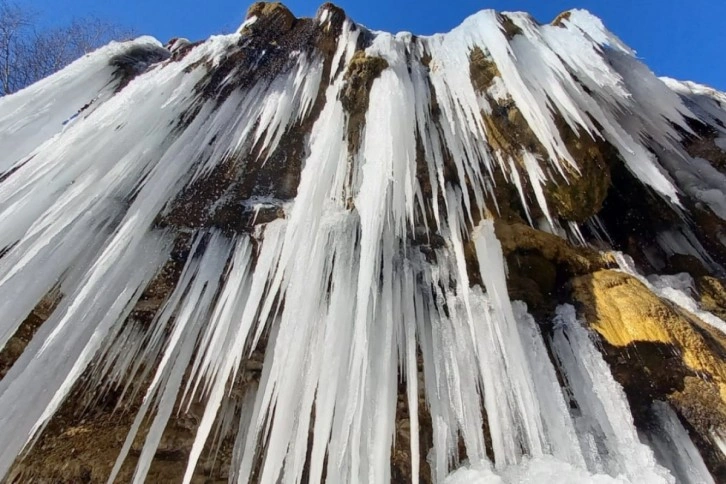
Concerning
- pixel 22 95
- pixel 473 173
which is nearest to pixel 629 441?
pixel 473 173

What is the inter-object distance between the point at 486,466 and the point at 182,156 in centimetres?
275

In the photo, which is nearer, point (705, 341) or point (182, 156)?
point (705, 341)

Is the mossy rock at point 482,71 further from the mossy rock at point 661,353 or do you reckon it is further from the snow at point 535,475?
the snow at point 535,475

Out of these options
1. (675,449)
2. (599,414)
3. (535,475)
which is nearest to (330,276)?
(535,475)

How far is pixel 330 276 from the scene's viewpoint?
275 centimetres

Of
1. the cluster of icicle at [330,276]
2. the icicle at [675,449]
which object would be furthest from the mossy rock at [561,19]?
the icicle at [675,449]

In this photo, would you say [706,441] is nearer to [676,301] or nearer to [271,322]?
[676,301]

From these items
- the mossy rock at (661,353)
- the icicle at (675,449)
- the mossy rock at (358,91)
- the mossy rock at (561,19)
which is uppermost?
the mossy rock at (561,19)

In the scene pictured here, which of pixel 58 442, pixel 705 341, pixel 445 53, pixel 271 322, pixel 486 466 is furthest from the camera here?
pixel 445 53

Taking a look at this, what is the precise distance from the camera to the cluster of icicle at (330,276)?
221 centimetres

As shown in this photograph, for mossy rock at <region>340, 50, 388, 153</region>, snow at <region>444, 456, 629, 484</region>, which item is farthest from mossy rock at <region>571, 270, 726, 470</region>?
mossy rock at <region>340, 50, 388, 153</region>

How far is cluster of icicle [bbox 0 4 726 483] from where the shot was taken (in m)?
2.21

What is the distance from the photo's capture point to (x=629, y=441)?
85.4 inches

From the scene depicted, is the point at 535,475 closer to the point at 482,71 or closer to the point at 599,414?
the point at 599,414
